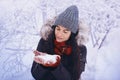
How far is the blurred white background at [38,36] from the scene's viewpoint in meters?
1.04

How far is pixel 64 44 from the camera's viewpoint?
86cm

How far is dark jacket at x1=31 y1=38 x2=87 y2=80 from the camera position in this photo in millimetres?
804

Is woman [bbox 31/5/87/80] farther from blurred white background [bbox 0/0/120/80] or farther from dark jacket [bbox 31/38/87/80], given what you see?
blurred white background [bbox 0/0/120/80]

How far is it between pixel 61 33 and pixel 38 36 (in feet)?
0.89

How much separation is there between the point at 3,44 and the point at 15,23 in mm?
97

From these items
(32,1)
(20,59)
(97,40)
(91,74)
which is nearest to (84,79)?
(91,74)

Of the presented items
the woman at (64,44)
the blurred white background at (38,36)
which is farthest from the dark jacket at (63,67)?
the blurred white background at (38,36)

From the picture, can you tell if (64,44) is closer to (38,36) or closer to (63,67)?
(63,67)

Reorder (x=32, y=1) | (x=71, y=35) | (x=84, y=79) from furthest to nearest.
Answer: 1. (x=32, y=1)
2. (x=84, y=79)
3. (x=71, y=35)

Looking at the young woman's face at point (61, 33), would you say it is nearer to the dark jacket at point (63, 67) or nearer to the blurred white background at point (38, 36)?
the dark jacket at point (63, 67)

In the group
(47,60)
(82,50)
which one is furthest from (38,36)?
(47,60)

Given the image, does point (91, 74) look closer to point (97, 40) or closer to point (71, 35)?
point (97, 40)

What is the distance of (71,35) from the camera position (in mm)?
860

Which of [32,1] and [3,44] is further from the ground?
[32,1]
